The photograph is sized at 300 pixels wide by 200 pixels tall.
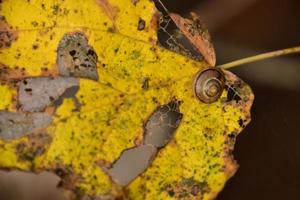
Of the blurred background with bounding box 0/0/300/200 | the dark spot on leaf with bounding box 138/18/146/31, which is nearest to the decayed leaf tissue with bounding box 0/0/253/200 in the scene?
the dark spot on leaf with bounding box 138/18/146/31

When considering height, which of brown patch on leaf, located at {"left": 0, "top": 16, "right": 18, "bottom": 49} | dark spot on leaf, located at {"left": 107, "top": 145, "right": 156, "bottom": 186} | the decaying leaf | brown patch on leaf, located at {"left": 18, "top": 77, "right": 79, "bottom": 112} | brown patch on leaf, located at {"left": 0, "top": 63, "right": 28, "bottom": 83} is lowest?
dark spot on leaf, located at {"left": 107, "top": 145, "right": 156, "bottom": 186}

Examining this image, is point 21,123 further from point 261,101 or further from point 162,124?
point 261,101

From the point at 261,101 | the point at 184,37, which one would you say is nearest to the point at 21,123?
the point at 184,37

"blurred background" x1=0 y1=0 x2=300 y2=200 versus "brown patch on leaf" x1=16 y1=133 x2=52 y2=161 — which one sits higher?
"brown patch on leaf" x1=16 y1=133 x2=52 y2=161

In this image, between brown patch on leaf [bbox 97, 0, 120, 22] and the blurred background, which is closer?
brown patch on leaf [bbox 97, 0, 120, 22]

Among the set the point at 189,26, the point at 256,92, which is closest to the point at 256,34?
the point at 256,92

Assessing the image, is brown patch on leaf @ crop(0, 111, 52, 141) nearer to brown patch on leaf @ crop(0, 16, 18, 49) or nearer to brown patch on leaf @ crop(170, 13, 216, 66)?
brown patch on leaf @ crop(0, 16, 18, 49)

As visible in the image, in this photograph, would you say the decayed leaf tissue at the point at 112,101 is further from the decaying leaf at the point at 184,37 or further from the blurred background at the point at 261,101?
the blurred background at the point at 261,101

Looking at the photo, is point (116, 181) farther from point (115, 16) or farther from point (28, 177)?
point (28, 177)
